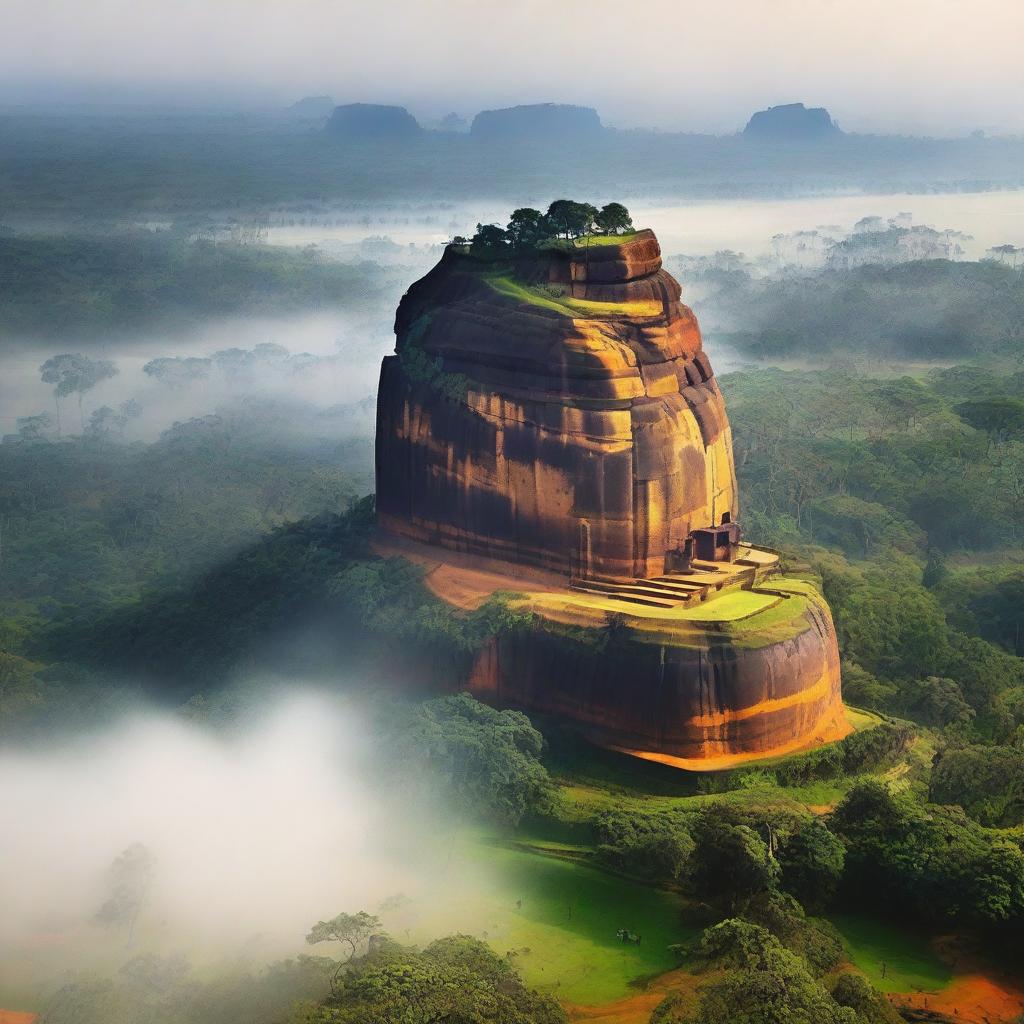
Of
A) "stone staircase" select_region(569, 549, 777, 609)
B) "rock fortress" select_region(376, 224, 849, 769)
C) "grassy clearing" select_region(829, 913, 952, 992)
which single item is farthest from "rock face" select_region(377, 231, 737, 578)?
"grassy clearing" select_region(829, 913, 952, 992)

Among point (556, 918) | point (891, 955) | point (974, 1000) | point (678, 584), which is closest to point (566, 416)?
point (678, 584)

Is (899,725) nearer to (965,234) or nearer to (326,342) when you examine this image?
(326,342)

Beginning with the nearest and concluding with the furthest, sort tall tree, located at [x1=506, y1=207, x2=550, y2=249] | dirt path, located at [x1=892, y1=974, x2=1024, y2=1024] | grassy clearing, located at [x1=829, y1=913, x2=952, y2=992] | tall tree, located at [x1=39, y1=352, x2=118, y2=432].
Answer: dirt path, located at [x1=892, y1=974, x2=1024, y2=1024], grassy clearing, located at [x1=829, y1=913, x2=952, y2=992], tall tree, located at [x1=506, y1=207, x2=550, y2=249], tall tree, located at [x1=39, y1=352, x2=118, y2=432]

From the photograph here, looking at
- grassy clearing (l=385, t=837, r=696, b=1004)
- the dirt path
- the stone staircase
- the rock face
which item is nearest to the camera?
the dirt path

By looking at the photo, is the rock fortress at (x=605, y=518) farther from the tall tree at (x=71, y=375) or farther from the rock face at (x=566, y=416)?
the tall tree at (x=71, y=375)

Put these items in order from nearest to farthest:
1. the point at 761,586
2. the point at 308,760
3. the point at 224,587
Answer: the point at 308,760 < the point at 761,586 < the point at 224,587

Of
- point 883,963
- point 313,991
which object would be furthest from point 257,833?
point 883,963

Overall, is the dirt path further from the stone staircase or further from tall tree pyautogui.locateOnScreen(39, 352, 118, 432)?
tall tree pyautogui.locateOnScreen(39, 352, 118, 432)
